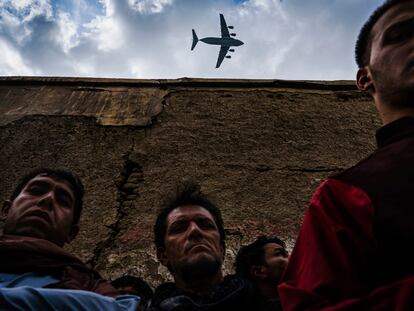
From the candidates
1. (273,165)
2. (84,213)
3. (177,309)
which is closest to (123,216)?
(84,213)

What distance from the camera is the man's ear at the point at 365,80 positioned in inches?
56.9

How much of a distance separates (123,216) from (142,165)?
1.94 ft

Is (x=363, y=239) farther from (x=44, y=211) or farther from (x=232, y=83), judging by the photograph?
(x=232, y=83)

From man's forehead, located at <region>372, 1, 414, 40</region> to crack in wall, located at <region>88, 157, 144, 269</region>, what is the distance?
82.9 inches

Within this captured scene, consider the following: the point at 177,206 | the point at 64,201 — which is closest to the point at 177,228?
the point at 177,206

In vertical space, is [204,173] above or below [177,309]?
above

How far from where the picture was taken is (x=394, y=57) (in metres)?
1.28

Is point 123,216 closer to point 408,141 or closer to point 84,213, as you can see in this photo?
point 84,213

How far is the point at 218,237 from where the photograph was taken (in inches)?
85.4

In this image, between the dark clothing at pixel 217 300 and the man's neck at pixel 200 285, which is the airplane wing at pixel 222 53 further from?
the dark clothing at pixel 217 300

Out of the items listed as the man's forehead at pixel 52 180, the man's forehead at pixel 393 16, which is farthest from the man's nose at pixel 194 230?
the man's forehead at pixel 393 16

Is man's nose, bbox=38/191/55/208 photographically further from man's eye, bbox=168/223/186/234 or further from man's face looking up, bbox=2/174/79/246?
man's eye, bbox=168/223/186/234

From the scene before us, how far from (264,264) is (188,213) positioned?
0.49 m

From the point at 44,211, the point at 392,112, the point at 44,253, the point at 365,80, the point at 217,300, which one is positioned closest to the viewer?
the point at 392,112
